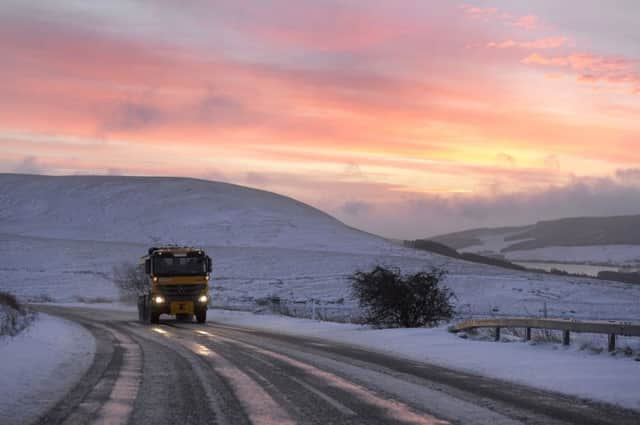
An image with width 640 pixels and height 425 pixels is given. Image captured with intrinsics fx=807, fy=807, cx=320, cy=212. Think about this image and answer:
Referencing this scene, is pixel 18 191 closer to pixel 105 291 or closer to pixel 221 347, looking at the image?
pixel 105 291

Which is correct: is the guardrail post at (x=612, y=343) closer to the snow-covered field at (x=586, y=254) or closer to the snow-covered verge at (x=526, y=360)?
the snow-covered verge at (x=526, y=360)

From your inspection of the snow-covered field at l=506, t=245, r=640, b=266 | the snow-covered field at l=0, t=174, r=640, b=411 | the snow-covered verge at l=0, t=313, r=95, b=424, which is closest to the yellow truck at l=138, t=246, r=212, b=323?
the snow-covered field at l=0, t=174, r=640, b=411

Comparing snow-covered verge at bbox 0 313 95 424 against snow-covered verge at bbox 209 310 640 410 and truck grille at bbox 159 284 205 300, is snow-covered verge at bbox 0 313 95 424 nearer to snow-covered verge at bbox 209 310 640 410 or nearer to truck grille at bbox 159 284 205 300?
snow-covered verge at bbox 209 310 640 410

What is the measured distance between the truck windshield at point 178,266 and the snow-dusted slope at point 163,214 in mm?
56552

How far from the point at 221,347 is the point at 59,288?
5431 centimetres

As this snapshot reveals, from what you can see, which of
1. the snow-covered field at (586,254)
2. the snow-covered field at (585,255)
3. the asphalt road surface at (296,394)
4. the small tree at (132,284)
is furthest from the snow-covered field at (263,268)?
the snow-covered field at (586,254)

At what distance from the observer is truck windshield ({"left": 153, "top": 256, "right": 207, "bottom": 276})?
117 feet

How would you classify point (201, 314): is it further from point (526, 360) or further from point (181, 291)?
point (526, 360)

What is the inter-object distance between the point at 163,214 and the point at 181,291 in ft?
248

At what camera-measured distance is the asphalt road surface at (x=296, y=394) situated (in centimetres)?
1029

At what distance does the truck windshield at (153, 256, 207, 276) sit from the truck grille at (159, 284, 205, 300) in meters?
0.57

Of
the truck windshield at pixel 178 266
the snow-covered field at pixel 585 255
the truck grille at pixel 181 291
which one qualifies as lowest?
the truck grille at pixel 181 291

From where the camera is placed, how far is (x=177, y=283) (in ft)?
117

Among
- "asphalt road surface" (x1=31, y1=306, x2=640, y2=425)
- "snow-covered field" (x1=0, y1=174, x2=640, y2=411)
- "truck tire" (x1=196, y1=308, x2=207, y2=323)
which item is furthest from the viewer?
"truck tire" (x1=196, y1=308, x2=207, y2=323)
